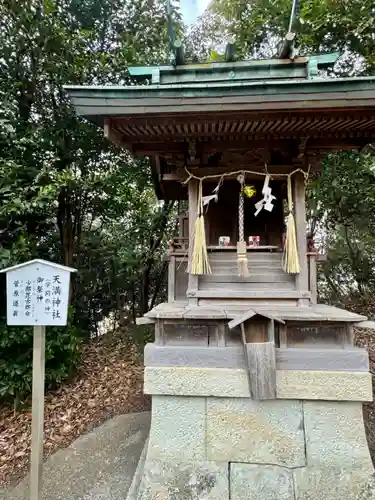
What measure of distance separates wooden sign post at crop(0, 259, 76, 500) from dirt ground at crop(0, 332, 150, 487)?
6.84 feet

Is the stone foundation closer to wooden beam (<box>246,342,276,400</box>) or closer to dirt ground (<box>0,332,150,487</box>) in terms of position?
wooden beam (<box>246,342,276,400</box>)

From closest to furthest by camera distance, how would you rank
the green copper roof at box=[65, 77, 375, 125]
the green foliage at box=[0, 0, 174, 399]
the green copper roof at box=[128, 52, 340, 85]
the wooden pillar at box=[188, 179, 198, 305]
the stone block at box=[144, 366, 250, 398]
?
the green copper roof at box=[65, 77, 375, 125], the stone block at box=[144, 366, 250, 398], the wooden pillar at box=[188, 179, 198, 305], the green copper roof at box=[128, 52, 340, 85], the green foliage at box=[0, 0, 174, 399]

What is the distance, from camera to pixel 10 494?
149 inches

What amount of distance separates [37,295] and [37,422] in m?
1.10

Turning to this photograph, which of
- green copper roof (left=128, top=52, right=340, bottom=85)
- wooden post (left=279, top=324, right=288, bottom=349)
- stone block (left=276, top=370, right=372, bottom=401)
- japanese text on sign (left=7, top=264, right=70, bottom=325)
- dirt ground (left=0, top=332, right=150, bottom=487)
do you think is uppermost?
green copper roof (left=128, top=52, right=340, bottom=85)

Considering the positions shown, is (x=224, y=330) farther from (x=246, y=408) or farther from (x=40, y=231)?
(x=40, y=231)

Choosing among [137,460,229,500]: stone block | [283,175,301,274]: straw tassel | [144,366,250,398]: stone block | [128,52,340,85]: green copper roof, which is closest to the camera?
[137,460,229,500]: stone block

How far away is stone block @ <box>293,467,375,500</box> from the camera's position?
9.67 ft

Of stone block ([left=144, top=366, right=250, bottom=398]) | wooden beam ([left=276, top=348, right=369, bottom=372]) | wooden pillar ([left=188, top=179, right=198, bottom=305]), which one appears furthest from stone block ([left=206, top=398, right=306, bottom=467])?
wooden pillar ([left=188, top=179, right=198, bottom=305])

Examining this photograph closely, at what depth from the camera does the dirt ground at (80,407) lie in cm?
449

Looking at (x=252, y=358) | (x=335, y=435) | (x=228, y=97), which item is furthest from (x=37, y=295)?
(x=335, y=435)

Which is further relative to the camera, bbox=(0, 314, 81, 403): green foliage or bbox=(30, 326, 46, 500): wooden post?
bbox=(0, 314, 81, 403): green foliage

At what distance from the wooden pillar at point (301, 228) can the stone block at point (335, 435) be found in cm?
120

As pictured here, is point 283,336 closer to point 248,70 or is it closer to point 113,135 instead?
point 113,135
